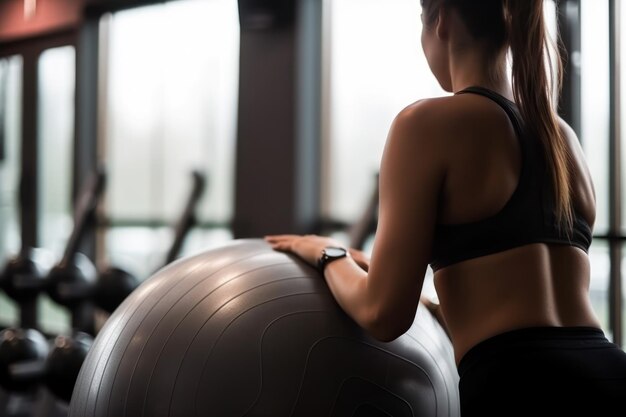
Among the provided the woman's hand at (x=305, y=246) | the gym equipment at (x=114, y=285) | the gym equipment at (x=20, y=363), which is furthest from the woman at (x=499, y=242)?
the gym equipment at (x=114, y=285)

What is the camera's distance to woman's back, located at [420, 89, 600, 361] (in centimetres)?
115

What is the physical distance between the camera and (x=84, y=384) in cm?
145

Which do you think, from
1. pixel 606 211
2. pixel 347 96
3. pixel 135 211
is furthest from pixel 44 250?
pixel 606 211

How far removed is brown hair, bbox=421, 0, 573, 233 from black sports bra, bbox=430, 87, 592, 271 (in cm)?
3

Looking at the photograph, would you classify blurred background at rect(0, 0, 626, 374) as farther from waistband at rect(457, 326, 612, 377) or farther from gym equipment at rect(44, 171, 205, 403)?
waistband at rect(457, 326, 612, 377)

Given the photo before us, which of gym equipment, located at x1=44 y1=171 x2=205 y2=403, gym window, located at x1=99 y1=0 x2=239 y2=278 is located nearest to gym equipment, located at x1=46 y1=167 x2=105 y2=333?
gym equipment, located at x1=44 y1=171 x2=205 y2=403

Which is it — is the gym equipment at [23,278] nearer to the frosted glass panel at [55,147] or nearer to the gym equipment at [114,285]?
the gym equipment at [114,285]

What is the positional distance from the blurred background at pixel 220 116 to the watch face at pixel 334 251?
1.60 m

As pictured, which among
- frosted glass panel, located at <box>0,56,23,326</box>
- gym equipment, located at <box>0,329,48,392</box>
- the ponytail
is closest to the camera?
the ponytail

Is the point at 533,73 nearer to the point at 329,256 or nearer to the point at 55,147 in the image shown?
the point at 329,256

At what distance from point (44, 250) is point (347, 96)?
2.88m

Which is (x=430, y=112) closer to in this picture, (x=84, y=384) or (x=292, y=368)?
(x=292, y=368)

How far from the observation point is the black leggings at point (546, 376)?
1.11 metres

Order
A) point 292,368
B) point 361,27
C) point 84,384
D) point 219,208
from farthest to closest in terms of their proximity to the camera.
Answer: point 219,208, point 361,27, point 84,384, point 292,368
